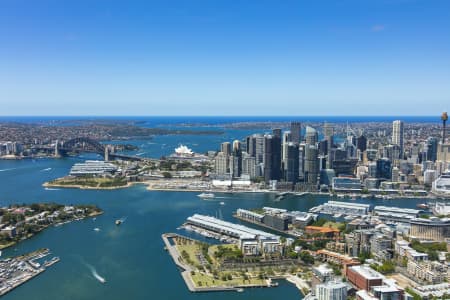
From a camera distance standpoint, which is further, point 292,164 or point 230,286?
point 292,164

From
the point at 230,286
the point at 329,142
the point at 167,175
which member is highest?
the point at 329,142

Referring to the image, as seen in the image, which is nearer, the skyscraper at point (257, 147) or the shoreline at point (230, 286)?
the shoreline at point (230, 286)

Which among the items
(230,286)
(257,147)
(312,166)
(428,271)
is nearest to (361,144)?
(257,147)

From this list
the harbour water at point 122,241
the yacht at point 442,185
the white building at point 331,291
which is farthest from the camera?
the yacht at point 442,185

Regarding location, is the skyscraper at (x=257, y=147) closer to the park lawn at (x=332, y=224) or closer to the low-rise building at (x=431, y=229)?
the park lawn at (x=332, y=224)

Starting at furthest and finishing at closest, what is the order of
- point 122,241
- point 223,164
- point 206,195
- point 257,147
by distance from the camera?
1. point 257,147
2. point 223,164
3. point 206,195
4. point 122,241

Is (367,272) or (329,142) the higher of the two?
(329,142)

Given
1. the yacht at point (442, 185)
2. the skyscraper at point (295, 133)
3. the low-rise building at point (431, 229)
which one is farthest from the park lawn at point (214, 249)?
the skyscraper at point (295, 133)

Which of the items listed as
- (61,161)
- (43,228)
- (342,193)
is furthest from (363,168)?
(61,161)

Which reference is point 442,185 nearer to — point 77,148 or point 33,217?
point 33,217
